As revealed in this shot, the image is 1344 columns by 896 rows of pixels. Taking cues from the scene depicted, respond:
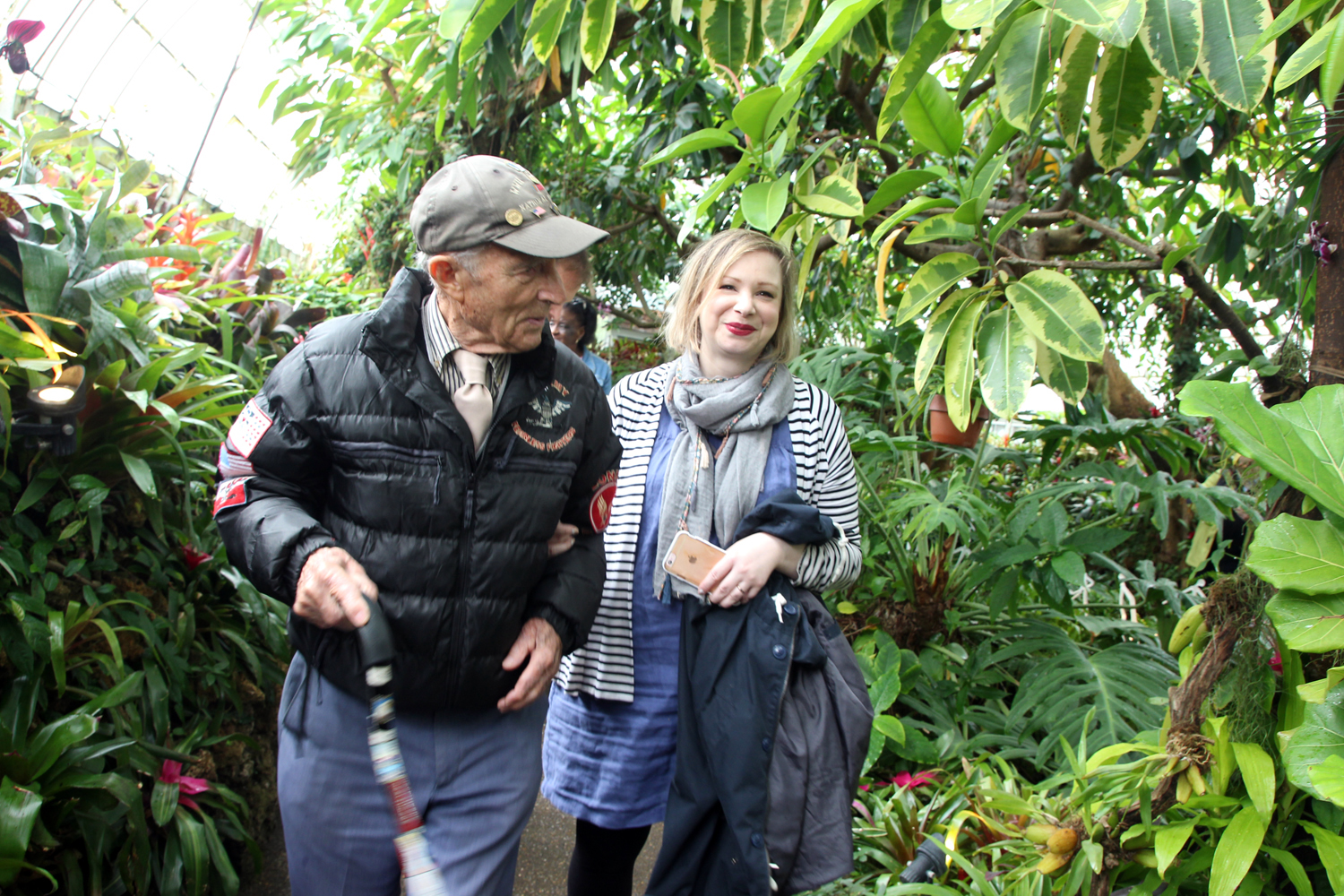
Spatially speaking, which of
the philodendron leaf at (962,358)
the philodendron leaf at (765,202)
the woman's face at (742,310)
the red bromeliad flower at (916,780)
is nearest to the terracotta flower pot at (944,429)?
the red bromeliad flower at (916,780)

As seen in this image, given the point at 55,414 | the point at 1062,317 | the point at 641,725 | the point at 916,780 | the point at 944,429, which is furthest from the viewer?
the point at 944,429

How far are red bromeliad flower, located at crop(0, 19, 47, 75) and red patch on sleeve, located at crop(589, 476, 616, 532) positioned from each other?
2.39 metres

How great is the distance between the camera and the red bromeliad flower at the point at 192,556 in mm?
2307

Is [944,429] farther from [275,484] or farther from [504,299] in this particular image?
[275,484]

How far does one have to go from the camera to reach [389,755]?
113cm

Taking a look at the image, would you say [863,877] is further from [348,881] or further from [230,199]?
[230,199]

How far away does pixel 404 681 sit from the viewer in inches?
49.3

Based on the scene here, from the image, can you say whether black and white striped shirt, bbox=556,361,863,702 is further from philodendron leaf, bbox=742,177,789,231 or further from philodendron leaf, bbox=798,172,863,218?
philodendron leaf, bbox=742,177,789,231

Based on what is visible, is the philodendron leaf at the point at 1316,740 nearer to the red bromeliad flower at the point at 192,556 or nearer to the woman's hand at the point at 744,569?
the woman's hand at the point at 744,569

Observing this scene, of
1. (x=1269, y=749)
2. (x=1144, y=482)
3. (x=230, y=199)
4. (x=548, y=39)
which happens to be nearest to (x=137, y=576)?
(x=548, y=39)

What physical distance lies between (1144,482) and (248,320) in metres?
3.49

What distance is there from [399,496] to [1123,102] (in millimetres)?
1186

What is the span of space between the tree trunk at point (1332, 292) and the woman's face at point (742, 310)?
1.05m

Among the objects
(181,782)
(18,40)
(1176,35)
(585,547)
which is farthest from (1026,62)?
(18,40)
